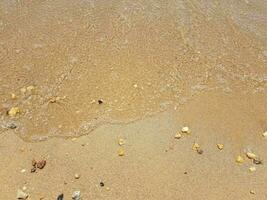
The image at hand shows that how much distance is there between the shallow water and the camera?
4379 mm

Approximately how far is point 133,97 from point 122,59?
540mm

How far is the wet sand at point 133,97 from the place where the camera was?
12.6 ft

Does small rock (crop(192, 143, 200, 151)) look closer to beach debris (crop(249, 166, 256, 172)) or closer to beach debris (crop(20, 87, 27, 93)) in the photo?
beach debris (crop(249, 166, 256, 172))

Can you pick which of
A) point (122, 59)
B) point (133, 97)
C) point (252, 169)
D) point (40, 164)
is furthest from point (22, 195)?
point (252, 169)

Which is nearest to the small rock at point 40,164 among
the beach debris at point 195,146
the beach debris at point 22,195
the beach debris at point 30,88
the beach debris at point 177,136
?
the beach debris at point 22,195

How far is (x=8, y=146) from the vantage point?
158 inches

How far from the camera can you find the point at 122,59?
4809mm

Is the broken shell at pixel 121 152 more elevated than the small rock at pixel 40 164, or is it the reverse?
the broken shell at pixel 121 152

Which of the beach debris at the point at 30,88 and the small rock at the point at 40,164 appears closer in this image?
the small rock at the point at 40,164

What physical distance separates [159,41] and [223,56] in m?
0.75

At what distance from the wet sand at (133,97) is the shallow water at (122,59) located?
1cm

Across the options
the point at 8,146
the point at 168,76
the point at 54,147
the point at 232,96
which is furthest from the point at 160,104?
the point at 8,146

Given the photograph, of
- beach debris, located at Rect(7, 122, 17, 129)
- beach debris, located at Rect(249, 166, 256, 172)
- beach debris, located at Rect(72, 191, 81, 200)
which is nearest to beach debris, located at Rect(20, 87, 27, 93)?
beach debris, located at Rect(7, 122, 17, 129)

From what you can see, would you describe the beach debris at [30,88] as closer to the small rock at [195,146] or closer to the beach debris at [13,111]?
the beach debris at [13,111]
